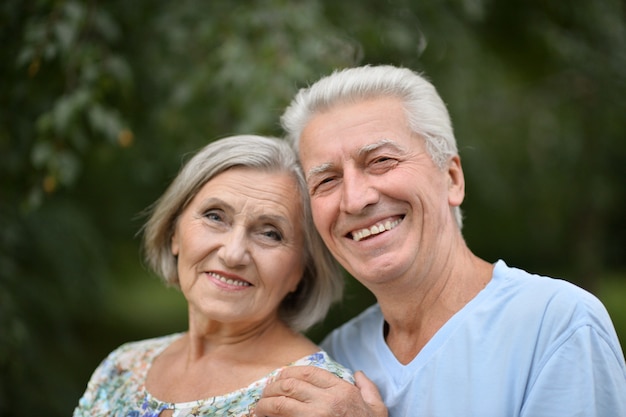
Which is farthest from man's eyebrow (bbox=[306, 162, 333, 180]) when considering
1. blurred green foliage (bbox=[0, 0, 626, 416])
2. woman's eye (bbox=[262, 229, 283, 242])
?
blurred green foliage (bbox=[0, 0, 626, 416])

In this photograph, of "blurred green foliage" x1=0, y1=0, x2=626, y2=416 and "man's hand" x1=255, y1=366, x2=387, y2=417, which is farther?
"blurred green foliage" x1=0, y1=0, x2=626, y2=416

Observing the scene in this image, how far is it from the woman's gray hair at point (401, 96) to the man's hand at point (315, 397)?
68cm

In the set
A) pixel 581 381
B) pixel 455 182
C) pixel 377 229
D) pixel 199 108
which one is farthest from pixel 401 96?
pixel 199 108

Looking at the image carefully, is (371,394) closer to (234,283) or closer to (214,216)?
(234,283)

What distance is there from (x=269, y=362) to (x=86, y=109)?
4.61 feet

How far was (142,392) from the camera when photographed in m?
2.27

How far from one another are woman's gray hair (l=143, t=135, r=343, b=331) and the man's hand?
444mm

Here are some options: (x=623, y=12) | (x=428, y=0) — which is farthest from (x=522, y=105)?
(x=428, y=0)

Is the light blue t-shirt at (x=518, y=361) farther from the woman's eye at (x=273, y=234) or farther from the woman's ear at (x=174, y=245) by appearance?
the woman's ear at (x=174, y=245)

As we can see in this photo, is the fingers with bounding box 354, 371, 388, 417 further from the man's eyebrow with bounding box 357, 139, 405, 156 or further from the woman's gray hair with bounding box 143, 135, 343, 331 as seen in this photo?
the man's eyebrow with bounding box 357, 139, 405, 156

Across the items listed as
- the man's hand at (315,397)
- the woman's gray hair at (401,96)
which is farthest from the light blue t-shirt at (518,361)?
the woman's gray hair at (401,96)

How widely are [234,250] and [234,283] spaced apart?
0.12 meters

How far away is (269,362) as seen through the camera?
2160 mm

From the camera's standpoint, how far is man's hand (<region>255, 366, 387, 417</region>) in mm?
1812
